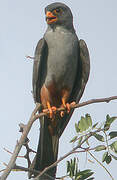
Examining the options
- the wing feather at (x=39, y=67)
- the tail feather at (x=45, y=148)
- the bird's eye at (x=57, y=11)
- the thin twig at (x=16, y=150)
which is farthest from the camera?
the bird's eye at (x=57, y=11)

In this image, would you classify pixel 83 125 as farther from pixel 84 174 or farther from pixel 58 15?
pixel 58 15

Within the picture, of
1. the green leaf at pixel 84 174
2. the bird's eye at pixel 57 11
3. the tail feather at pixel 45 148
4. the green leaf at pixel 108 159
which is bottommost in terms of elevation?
the tail feather at pixel 45 148

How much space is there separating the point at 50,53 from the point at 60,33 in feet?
1.24

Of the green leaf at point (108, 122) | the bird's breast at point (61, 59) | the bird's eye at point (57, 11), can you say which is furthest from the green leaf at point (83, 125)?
the bird's eye at point (57, 11)

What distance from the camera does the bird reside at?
4.79 meters

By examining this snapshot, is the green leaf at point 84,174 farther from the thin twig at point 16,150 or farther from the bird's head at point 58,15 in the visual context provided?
the bird's head at point 58,15

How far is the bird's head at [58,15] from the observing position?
491 cm

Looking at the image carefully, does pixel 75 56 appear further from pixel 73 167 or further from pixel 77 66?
pixel 73 167

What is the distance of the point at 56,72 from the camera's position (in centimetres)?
479

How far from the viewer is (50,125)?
5055 mm

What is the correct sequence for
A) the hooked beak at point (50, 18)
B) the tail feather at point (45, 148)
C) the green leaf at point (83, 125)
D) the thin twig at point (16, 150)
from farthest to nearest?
the hooked beak at point (50, 18) → the tail feather at point (45, 148) → the green leaf at point (83, 125) → the thin twig at point (16, 150)

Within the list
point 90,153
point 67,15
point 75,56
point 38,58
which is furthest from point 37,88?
point 90,153

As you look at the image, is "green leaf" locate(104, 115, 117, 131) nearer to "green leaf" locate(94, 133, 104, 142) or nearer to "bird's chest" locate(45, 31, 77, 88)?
"green leaf" locate(94, 133, 104, 142)

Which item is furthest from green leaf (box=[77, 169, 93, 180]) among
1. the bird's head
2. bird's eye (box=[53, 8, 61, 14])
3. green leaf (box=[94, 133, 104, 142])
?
bird's eye (box=[53, 8, 61, 14])
